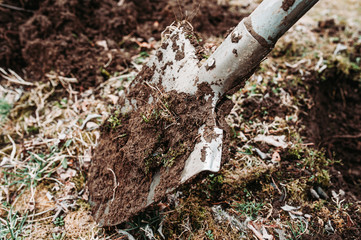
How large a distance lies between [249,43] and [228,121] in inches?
40.3


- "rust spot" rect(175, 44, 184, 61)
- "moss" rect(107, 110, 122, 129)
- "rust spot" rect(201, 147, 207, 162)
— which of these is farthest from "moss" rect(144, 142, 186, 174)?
"rust spot" rect(175, 44, 184, 61)

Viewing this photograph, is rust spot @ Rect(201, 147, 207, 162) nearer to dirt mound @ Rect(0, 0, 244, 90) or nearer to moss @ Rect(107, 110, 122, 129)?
moss @ Rect(107, 110, 122, 129)

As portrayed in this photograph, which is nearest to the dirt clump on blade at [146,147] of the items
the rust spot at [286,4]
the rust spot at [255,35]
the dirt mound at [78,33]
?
the rust spot at [255,35]

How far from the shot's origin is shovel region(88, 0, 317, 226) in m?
1.48

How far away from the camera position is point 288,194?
6.78 ft

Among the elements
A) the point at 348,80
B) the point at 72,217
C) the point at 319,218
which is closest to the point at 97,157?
the point at 72,217

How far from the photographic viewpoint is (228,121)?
2.41 m

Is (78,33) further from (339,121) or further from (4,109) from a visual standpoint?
(339,121)

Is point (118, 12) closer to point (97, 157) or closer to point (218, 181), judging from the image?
point (97, 157)

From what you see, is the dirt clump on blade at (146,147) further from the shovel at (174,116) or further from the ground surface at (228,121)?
the ground surface at (228,121)

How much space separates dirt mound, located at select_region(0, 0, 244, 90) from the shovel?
3.34 feet

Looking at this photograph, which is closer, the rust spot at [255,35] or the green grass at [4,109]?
the rust spot at [255,35]

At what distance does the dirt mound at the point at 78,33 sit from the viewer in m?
2.81

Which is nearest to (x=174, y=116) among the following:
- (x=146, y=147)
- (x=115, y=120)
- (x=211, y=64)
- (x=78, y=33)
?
(x=146, y=147)
